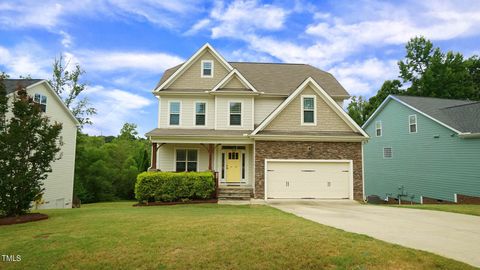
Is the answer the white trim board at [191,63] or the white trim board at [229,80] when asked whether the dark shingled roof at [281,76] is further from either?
the white trim board at [229,80]

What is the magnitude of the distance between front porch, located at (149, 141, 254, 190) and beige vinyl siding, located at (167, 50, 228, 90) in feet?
12.0

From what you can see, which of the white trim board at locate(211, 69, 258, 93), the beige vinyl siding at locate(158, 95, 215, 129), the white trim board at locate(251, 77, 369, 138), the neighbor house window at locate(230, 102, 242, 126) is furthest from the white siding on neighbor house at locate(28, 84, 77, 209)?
the white trim board at locate(251, 77, 369, 138)

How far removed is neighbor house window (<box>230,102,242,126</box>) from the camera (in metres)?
17.1

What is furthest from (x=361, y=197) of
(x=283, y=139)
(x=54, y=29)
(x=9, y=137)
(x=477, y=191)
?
(x=54, y=29)

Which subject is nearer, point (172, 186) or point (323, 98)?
point (172, 186)

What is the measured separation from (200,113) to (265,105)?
4.00 m

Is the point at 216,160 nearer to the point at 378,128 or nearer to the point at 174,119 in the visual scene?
the point at 174,119

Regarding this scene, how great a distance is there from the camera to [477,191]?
16.4 metres

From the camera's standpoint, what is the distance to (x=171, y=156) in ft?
54.6

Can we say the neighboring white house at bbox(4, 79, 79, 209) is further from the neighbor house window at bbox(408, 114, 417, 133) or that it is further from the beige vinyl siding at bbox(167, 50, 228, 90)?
the neighbor house window at bbox(408, 114, 417, 133)

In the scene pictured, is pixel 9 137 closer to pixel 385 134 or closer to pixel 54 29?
pixel 54 29

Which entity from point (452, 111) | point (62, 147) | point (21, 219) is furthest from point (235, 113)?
point (452, 111)

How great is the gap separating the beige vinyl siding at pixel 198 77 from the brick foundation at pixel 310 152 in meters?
5.33

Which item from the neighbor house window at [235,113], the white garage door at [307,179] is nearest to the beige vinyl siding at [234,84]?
the neighbor house window at [235,113]
